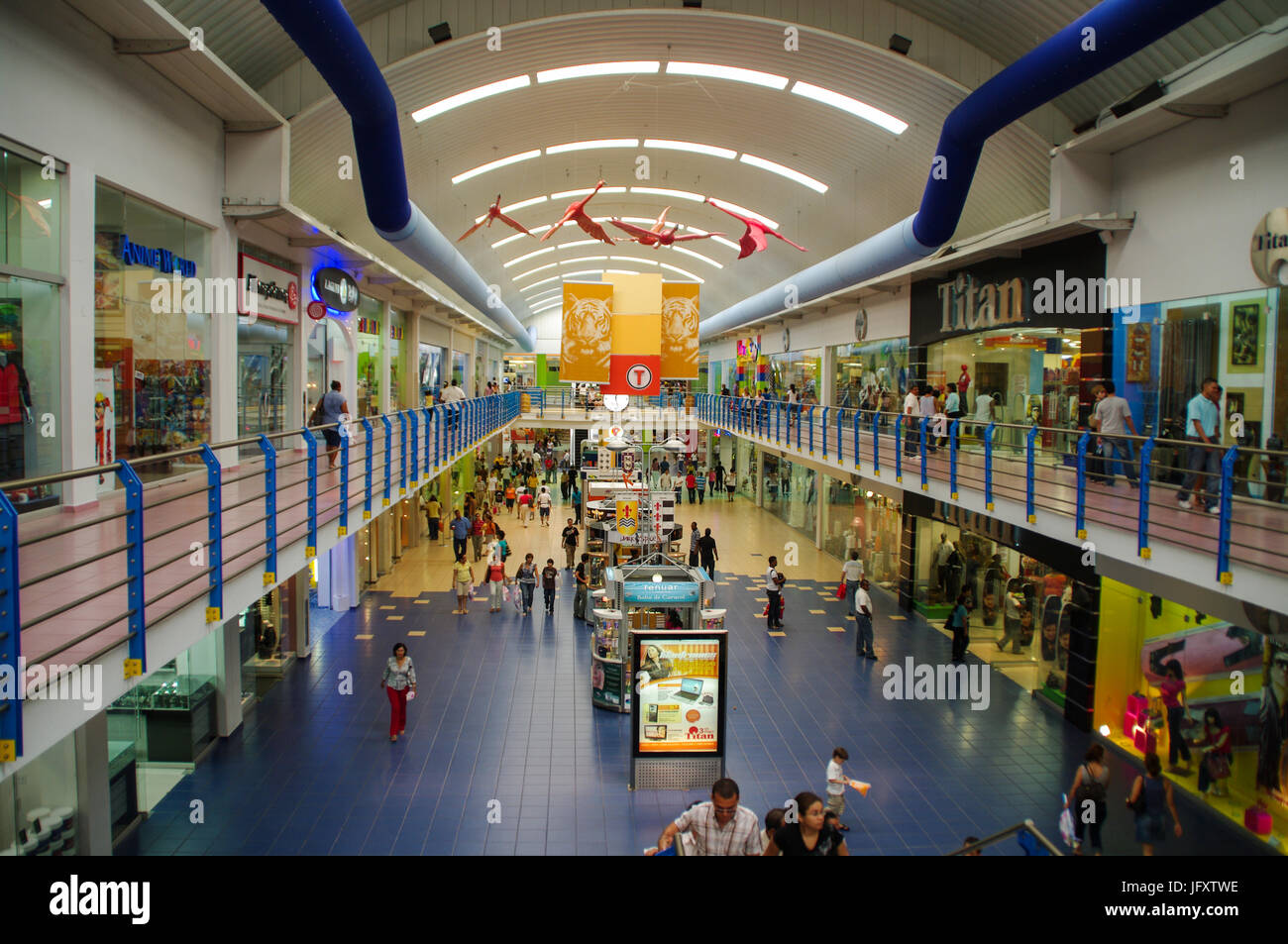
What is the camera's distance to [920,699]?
12516mm

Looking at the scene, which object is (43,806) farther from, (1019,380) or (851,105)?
(851,105)

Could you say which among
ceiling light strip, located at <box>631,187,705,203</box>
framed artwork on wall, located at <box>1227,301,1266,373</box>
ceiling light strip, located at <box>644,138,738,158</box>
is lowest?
framed artwork on wall, located at <box>1227,301,1266,373</box>

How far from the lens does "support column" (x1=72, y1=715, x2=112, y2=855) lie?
6828mm

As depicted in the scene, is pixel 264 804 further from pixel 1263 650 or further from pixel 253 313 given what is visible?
pixel 1263 650

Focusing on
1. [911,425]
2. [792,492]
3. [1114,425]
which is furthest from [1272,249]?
[792,492]

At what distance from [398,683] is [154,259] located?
5611 mm

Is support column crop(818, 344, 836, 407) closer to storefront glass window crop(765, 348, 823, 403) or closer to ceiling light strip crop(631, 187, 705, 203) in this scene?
storefront glass window crop(765, 348, 823, 403)

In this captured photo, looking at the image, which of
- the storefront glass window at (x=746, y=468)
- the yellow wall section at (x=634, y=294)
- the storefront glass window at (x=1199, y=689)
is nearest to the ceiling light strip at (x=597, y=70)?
the yellow wall section at (x=634, y=294)

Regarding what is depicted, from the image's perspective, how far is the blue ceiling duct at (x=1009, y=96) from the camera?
6.54 m

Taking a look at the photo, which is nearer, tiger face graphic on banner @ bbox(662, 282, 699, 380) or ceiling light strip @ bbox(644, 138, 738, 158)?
tiger face graphic on banner @ bbox(662, 282, 699, 380)

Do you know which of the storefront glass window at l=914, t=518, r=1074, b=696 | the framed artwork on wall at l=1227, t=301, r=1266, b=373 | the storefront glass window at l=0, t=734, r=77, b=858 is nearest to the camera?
the storefront glass window at l=0, t=734, r=77, b=858

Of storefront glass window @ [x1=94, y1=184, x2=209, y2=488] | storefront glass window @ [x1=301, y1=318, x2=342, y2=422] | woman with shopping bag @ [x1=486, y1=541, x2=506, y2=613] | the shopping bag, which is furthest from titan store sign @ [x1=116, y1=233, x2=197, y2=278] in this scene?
the shopping bag

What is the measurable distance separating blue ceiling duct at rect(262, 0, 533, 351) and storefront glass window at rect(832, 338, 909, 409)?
10.4m
